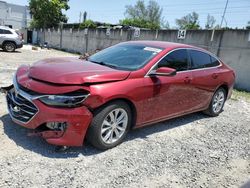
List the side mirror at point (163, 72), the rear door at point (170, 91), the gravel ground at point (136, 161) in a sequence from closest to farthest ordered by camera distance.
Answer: the gravel ground at point (136, 161), the side mirror at point (163, 72), the rear door at point (170, 91)

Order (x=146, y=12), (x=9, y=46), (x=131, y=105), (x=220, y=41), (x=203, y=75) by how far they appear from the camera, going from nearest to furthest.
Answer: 1. (x=131, y=105)
2. (x=203, y=75)
3. (x=220, y=41)
4. (x=9, y=46)
5. (x=146, y=12)

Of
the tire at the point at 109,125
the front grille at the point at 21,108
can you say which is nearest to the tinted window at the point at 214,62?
the tire at the point at 109,125

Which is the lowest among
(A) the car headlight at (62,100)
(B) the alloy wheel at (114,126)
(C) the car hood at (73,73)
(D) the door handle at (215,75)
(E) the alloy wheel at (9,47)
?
(E) the alloy wheel at (9,47)

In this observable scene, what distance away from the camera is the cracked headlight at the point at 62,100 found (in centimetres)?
377

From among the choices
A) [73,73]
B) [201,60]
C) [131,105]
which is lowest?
[131,105]

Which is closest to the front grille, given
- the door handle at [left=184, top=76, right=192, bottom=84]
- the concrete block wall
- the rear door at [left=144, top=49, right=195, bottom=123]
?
the rear door at [left=144, top=49, right=195, bottom=123]

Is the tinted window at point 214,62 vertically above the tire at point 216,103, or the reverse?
the tinted window at point 214,62

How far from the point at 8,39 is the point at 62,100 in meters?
17.2

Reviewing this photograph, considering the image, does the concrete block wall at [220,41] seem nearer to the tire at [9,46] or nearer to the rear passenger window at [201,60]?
the rear passenger window at [201,60]

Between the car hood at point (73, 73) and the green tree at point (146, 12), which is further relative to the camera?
the green tree at point (146, 12)

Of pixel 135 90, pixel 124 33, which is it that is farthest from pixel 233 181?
pixel 124 33

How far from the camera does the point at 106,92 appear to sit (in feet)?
13.0

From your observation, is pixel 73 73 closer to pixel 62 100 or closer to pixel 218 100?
pixel 62 100

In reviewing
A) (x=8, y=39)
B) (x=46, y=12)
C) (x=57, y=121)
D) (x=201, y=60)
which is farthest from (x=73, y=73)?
(x=46, y=12)
